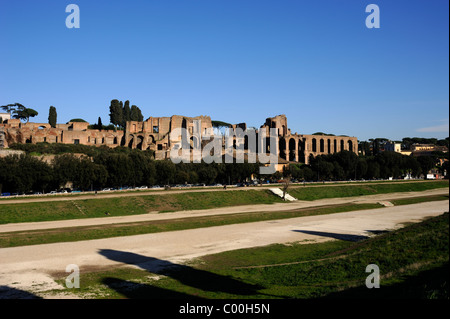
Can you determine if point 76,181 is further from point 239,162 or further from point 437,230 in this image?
point 437,230

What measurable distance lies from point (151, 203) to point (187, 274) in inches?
1040

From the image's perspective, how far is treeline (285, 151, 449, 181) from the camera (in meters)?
78.1

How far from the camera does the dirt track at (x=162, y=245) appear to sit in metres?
17.8

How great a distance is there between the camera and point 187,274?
55.9 feet

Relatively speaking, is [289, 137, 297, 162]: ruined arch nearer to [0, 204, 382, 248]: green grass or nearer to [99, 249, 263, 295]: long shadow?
[0, 204, 382, 248]: green grass

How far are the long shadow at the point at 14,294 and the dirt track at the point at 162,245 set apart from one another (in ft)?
0.86

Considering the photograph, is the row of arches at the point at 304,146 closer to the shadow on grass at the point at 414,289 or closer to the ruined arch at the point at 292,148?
the ruined arch at the point at 292,148

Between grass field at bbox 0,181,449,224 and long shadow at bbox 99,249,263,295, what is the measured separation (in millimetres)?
15468

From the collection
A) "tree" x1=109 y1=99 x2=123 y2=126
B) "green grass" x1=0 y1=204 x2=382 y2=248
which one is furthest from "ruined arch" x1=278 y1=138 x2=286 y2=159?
"green grass" x1=0 y1=204 x2=382 y2=248

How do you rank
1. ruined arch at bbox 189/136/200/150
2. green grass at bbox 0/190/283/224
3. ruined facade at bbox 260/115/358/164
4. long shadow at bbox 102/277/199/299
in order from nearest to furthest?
1. long shadow at bbox 102/277/199/299
2. green grass at bbox 0/190/283/224
3. ruined arch at bbox 189/136/200/150
4. ruined facade at bbox 260/115/358/164

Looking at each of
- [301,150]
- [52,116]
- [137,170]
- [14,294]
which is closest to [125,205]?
[137,170]

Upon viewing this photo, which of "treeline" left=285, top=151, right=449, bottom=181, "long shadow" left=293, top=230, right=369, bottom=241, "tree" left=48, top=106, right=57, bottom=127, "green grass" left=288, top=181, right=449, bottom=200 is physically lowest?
"long shadow" left=293, top=230, right=369, bottom=241

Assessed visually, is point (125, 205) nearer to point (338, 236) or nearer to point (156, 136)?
point (338, 236)

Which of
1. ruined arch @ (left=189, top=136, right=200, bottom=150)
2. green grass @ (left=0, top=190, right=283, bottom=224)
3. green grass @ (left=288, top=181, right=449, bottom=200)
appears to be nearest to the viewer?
green grass @ (left=0, top=190, right=283, bottom=224)
